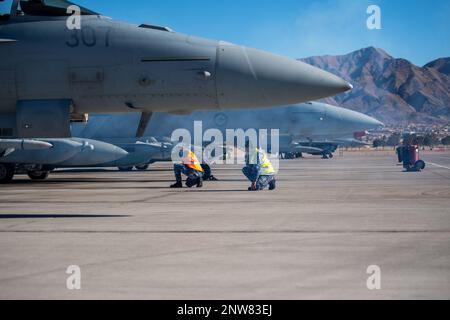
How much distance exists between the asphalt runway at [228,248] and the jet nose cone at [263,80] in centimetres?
193

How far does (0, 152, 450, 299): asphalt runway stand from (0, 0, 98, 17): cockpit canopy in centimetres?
344

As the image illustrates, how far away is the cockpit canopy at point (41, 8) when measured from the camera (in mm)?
12047

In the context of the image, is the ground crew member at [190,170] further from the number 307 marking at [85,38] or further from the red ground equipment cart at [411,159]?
the red ground equipment cart at [411,159]

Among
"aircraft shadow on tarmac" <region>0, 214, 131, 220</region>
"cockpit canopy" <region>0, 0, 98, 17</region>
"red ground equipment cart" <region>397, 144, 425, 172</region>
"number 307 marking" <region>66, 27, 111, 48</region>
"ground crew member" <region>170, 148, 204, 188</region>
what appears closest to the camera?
"aircraft shadow on tarmac" <region>0, 214, 131, 220</region>

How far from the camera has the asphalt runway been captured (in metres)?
5.65

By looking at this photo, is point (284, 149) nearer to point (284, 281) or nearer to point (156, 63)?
point (156, 63)

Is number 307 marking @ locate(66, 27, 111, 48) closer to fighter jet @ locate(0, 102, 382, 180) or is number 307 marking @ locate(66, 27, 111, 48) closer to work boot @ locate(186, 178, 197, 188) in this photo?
work boot @ locate(186, 178, 197, 188)

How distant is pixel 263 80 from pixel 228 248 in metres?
4.59

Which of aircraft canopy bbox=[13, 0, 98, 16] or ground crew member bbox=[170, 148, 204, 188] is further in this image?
ground crew member bbox=[170, 148, 204, 188]

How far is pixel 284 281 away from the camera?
5.88m

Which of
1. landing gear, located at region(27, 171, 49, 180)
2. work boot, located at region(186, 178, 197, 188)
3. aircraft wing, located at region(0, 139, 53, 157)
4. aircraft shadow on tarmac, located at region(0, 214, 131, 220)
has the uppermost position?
aircraft wing, located at region(0, 139, 53, 157)

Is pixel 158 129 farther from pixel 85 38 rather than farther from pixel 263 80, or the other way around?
pixel 263 80

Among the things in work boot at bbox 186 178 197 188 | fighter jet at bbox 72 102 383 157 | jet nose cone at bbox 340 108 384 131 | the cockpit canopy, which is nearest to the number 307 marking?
the cockpit canopy

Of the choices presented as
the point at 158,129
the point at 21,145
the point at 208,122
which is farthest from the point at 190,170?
the point at 158,129
